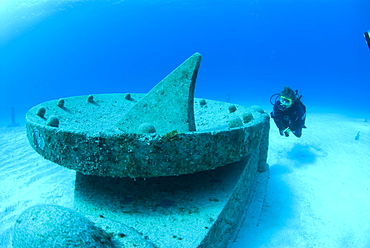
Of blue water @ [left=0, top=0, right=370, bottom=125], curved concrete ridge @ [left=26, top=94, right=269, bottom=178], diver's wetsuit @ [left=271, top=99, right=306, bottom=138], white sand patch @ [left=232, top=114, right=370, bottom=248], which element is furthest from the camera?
blue water @ [left=0, top=0, right=370, bottom=125]

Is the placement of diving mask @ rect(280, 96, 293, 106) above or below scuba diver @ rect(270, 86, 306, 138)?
above

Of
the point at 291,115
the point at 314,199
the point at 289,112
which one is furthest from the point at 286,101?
the point at 314,199

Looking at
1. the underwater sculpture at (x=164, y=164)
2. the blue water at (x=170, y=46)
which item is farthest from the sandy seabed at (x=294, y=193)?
the blue water at (x=170, y=46)

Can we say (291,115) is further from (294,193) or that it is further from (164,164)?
(164,164)

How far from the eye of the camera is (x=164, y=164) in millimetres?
2340

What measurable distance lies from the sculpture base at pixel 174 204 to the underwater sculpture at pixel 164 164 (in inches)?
0.4

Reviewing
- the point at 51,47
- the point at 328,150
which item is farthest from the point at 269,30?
the point at 328,150

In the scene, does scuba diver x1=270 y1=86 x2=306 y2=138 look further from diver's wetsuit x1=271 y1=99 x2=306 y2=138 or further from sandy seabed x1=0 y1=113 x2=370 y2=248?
sandy seabed x1=0 y1=113 x2=370 y2=248

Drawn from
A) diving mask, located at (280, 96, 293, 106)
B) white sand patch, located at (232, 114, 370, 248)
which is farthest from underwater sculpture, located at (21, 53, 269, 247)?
diving mask, located at (280, 96, 293, 106)

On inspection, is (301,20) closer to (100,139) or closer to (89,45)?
(89,45)

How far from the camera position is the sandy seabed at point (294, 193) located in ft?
11.5

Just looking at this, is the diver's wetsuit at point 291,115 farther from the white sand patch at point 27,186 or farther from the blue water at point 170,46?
the blue water at point 170,46

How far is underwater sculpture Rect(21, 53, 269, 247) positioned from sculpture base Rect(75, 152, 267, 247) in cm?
1

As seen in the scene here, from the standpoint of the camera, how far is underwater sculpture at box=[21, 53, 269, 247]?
230 centimetres
